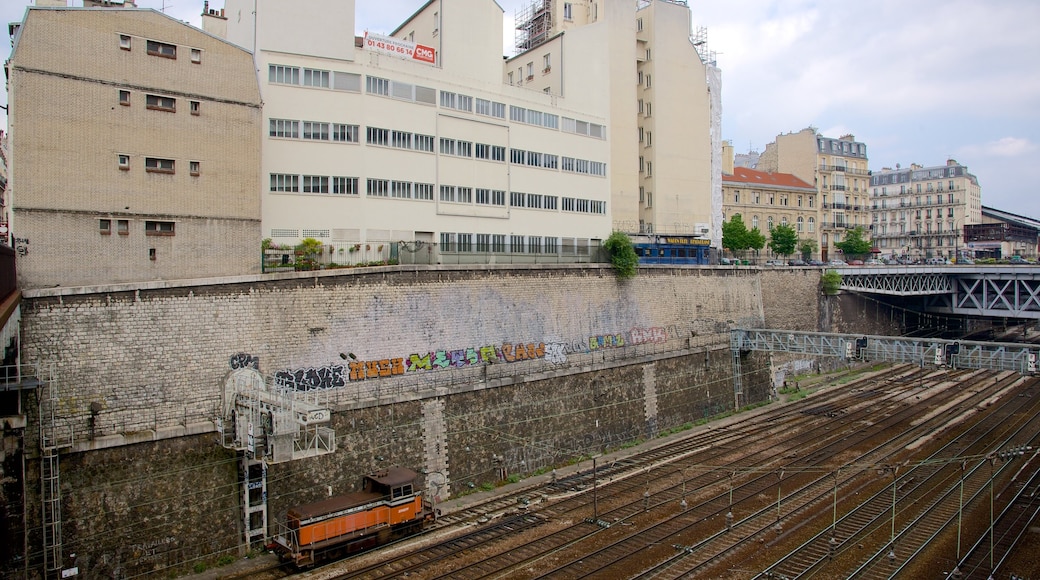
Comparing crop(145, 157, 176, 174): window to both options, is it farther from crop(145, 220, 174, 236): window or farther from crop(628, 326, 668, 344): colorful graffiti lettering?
crop(628, 326, 668, 344): colorful graffiti lettering

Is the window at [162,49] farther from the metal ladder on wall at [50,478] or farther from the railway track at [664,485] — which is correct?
the railway track at [664,485]

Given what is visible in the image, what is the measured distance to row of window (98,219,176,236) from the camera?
27516 mm

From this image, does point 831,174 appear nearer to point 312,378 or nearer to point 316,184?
point 316,184

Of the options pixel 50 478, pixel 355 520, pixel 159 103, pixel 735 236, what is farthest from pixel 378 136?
pixel 735 236

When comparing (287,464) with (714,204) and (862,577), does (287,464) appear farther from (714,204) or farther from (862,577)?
(714,204)

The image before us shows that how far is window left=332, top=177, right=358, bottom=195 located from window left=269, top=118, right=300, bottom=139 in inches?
120

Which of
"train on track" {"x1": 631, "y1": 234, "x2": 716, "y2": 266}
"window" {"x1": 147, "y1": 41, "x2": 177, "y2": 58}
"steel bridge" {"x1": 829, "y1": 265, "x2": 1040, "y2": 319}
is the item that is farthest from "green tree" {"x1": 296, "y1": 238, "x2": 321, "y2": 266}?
"steel bridge" {"x1": 829, "y1": 265, "x2": 1040, "y2": 319}

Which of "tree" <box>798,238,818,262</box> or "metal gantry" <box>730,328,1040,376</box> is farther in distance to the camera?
"tree" <box>798,238,818,262</box>

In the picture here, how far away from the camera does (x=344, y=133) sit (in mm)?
37688

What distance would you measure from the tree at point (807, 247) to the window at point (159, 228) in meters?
67.6

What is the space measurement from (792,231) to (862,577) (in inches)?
2283

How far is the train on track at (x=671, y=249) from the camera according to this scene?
54312mm

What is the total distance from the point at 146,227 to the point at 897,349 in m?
40.0

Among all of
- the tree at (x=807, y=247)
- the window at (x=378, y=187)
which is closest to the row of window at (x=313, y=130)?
the window at (x=378, y=187)
